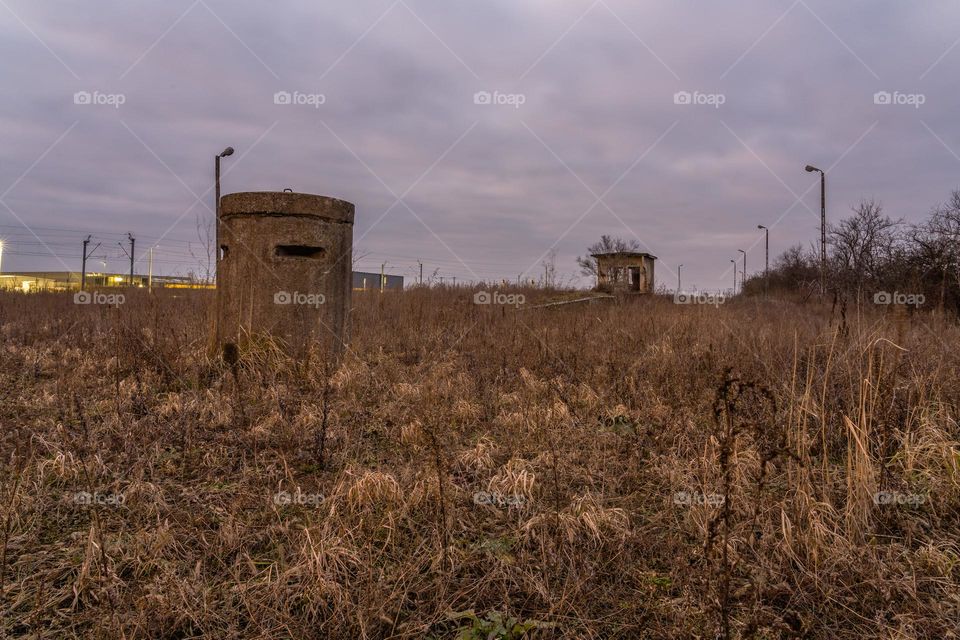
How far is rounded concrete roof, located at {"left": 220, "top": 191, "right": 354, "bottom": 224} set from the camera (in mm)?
5906

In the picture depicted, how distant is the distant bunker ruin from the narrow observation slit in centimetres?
1

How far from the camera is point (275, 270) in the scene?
599 centimetres

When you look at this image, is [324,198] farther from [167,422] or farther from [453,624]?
[453,624]

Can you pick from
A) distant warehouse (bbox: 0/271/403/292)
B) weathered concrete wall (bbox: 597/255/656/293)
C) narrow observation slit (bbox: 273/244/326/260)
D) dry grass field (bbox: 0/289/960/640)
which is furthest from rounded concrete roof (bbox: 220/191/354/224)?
weathered concrete wall (bbox: 597/255/656/293)

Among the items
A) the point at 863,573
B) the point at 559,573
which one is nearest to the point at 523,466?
the point at 559,573

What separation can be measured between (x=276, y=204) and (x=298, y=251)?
67cm

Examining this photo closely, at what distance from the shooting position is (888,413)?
134 inches

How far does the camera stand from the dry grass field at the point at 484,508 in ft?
6.57

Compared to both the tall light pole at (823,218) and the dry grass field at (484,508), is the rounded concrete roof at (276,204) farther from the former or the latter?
the tall light pole at (823,218)

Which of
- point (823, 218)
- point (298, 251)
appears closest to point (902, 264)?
point (823, 218)

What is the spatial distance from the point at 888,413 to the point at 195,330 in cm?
742

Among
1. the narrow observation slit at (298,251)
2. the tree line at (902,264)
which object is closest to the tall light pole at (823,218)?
the tree line at (902,264)

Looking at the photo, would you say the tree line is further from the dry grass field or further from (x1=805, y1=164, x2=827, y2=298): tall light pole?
the dry grass field

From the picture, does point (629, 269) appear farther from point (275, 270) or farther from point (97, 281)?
point (97, 281)
